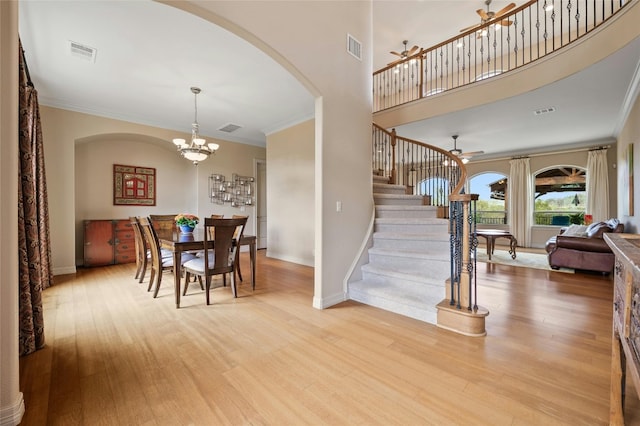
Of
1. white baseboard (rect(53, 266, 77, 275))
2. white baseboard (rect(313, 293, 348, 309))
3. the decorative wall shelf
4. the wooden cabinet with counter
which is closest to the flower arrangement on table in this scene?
white baseboard (rect(313, 293, 348, 309))

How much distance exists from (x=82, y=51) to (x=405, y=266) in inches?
185

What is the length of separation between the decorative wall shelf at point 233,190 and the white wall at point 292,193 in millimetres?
1059

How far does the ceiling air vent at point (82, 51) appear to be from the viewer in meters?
3.06

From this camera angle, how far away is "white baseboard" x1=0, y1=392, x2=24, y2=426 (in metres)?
1.30

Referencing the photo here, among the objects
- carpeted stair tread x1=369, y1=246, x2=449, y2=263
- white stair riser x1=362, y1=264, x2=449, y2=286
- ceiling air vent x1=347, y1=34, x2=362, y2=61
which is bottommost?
white stair riser x1=362, y1=264, x2=449, y2=286

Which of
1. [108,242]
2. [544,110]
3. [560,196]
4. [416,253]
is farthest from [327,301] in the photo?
[560,196]

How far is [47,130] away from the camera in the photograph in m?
4.43

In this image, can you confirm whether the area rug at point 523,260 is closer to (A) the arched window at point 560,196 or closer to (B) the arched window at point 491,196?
(A) the arched window at point 560,196

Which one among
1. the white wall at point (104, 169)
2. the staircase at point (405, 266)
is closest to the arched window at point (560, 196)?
the staircase at point (405, 266)

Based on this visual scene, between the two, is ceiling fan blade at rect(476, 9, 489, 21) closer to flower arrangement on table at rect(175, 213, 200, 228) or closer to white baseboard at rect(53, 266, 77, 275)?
flower arrangement on table at rect(175, 213, 200, 228)

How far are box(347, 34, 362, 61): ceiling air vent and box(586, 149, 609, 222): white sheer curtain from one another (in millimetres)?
7289

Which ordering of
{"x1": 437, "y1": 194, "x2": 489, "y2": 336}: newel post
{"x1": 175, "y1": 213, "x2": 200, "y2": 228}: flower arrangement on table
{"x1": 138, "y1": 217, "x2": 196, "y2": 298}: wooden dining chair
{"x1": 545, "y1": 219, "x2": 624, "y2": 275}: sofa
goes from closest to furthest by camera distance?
{"x1": 437, "y1": 194, "x2": 489, "y2": 336}: newel post < {"x1": 138, "y1": 217, "x2": 196, "y2": 298}: wooden dining chair < {"x1": 175, "y1": 213, "x2": 200, "y2": 228}: flower arrangement on table < {"x1": 545, "y1": 219, "x2": 624, "y2": 275}: sofa

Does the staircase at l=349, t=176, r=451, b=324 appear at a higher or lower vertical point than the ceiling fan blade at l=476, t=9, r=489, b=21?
lower

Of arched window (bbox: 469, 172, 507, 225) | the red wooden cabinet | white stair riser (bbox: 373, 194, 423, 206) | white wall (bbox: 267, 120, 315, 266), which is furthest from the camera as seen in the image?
arched window (bbox: 469, 172, 507, 225)
